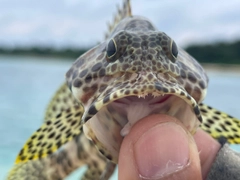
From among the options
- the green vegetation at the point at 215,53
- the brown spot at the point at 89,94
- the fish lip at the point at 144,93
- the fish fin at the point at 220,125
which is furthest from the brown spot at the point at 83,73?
the green vegetation at the point at 215,53

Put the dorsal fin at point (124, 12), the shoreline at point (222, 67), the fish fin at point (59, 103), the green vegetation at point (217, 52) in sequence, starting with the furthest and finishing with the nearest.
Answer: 1. the green vegetation at point (217, 52)
2. the shoreline at point (222, 67)
3. the fish fin at point (59, 103)
4. the dorsal fin at point (124, 12)

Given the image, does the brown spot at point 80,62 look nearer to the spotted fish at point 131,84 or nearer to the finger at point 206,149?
the spotted fish at point 131,84

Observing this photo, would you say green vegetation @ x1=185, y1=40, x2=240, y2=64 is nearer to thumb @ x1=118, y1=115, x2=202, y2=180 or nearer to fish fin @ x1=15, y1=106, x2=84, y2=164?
fish fin @ x1=15, y1=106, x2=84, y2=164

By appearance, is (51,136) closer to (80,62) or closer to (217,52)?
(80,62)

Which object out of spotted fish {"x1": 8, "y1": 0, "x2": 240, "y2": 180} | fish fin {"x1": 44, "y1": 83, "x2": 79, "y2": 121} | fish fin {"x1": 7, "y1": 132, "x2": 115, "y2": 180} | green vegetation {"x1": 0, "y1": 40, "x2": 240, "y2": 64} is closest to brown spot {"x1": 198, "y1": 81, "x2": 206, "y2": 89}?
spotted fish {"x1": 8, "y1": 0, "x2": 240, "y2": 180}

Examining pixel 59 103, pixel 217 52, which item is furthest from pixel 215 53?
pixel 59 103

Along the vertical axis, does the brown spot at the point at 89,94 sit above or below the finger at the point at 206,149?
above
